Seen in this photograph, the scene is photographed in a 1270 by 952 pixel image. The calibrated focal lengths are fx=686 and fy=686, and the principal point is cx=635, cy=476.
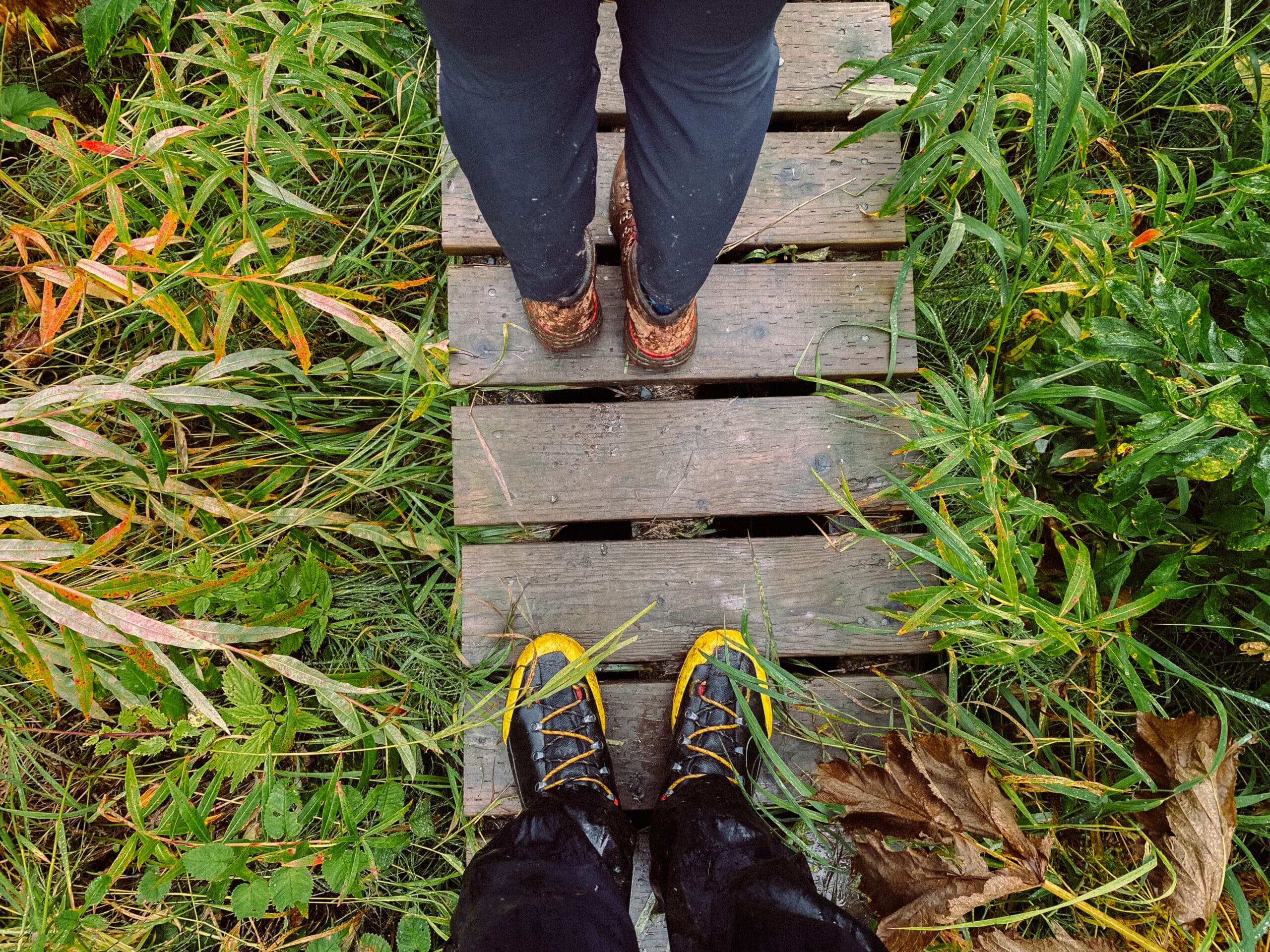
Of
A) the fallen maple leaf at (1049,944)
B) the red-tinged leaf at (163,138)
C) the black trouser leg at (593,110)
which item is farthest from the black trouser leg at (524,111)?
the fallen maple leaf at (1049,944)

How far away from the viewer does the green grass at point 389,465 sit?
1.19 metres

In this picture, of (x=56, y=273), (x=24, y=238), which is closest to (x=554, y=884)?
(x=56, y=273)

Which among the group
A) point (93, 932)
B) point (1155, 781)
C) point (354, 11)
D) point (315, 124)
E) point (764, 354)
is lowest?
point (93, 932)

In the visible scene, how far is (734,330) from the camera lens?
1494 millimetres

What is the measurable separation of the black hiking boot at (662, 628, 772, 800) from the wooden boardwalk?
47 millimetres

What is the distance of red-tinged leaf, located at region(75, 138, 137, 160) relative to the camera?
119 centimetres

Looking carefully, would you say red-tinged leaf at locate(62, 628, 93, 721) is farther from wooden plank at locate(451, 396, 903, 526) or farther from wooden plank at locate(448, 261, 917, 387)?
wooden plank at locate(448, 261, 917, 387)

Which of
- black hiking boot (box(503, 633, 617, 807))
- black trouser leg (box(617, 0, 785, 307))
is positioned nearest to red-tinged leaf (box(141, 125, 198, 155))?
black trouser leg (box(617, 0, 785, 307))

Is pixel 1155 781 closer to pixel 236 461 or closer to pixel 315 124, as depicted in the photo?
pixel 236 461

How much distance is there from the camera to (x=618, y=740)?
4.96 feet

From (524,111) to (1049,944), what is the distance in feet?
4.69

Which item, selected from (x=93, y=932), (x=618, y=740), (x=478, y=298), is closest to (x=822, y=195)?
(x=478, y=298)

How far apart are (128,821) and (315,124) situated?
57.2 inches

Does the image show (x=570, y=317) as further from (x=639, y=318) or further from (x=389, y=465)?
(x=389, y=465)
